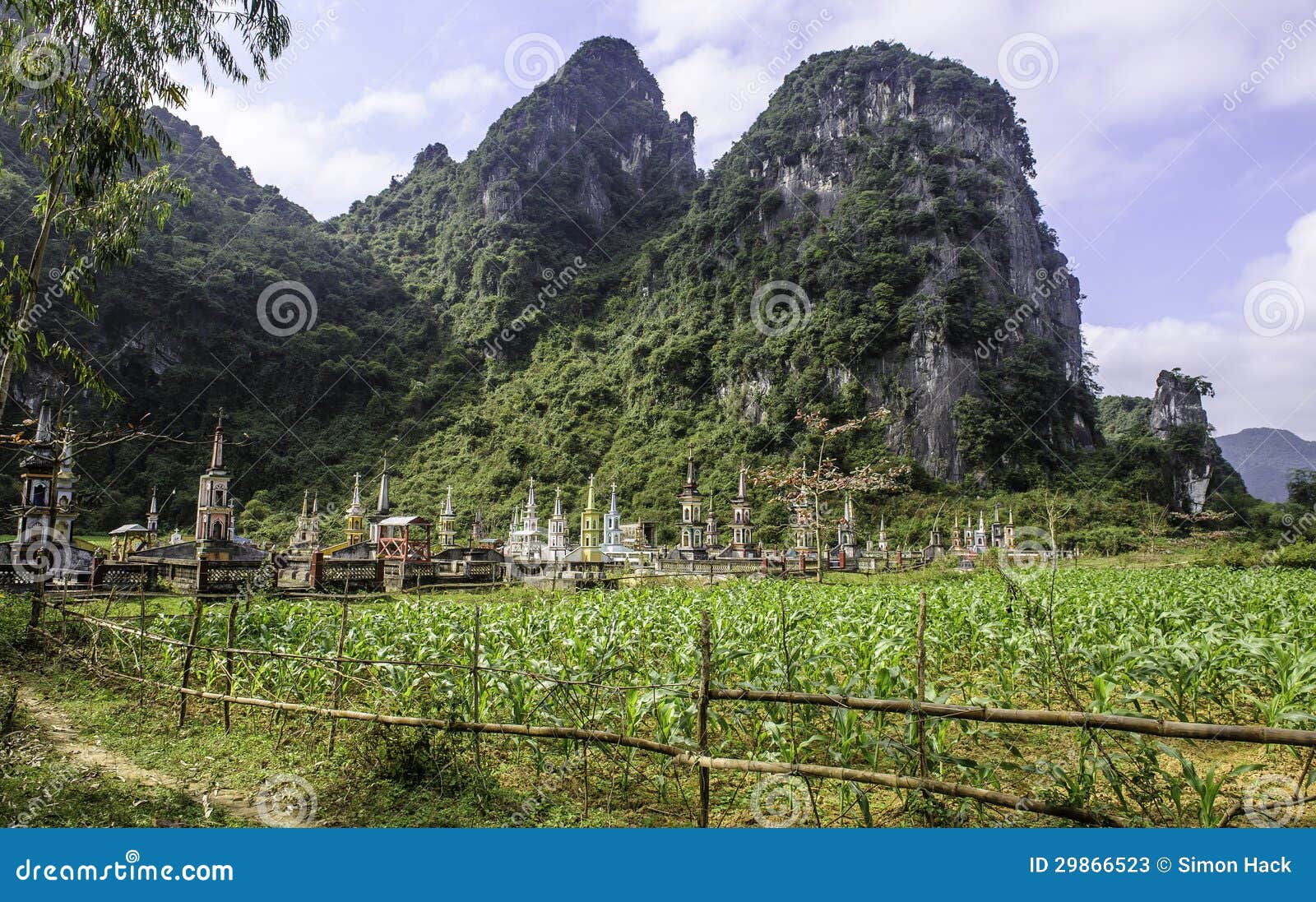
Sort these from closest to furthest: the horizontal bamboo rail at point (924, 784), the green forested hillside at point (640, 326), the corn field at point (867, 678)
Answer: the horizontal bamboo rail at point (924, 784)
the corn field at point (867, 678)
the green forested hillside at point (640, 326)

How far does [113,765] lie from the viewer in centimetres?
546

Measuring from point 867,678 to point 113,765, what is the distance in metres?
6.37

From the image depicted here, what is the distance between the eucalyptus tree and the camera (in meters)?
5.92

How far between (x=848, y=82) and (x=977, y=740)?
83.8 meters

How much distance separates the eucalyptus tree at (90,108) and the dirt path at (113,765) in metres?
3.09

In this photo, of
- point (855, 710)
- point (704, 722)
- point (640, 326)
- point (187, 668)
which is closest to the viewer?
point (704, 722)

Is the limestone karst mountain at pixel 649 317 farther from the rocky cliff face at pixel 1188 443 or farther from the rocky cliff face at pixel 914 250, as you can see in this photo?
the rocky cliff face at pixel 1188 443

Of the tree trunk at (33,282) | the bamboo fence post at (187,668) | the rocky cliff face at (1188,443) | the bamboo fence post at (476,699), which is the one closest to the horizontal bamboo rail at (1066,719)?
the bamboo fence post at (476,699)

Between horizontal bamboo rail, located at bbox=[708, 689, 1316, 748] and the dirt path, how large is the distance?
352cm

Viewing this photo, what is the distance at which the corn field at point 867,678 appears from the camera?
421 centimetres

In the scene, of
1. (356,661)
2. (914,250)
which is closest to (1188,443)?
(914,250)

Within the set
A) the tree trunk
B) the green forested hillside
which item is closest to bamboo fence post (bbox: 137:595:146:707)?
the tree trunk

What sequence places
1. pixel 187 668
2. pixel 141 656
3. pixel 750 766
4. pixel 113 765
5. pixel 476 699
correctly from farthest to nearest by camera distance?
pixel 141 656
pixel 187 668
pixel 113 765
pixel 476 699
pixel 750 766

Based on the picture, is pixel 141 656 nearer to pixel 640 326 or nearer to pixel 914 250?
pixel 914 250
